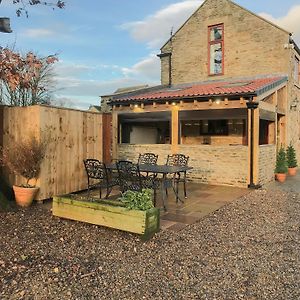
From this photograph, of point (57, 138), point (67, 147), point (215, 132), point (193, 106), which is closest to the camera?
point (57, 138)

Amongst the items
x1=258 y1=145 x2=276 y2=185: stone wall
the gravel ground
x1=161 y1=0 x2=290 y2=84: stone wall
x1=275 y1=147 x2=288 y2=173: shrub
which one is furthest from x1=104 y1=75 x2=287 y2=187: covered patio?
the gravel ground

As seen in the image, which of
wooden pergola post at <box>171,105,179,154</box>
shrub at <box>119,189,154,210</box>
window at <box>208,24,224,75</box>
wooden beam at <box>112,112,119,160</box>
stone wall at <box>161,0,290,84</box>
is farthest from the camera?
window at <box>208,24,224,75</box>

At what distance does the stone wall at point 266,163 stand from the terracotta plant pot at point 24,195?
6.87 metres

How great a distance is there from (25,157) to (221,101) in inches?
254

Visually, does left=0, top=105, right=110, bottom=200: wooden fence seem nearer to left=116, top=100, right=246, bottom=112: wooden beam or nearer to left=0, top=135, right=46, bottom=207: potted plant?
left=0, top=135, right=46, bottom=207: potted plant

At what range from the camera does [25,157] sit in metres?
7.19

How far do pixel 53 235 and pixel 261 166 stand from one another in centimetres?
753

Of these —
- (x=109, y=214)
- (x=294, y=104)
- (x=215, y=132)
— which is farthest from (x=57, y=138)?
(x=294, y=104)

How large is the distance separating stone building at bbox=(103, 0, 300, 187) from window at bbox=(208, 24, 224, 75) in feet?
0.15

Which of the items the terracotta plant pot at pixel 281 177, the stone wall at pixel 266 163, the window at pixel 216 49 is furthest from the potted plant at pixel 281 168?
the window at pixel 216 49

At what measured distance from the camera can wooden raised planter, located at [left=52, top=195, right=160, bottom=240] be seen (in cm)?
507

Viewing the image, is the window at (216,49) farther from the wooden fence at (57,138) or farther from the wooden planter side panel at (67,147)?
the wooden fence at (57,138)

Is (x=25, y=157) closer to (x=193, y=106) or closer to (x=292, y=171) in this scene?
(x=193, y=106)

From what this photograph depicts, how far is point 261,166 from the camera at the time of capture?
1077 centimetres
